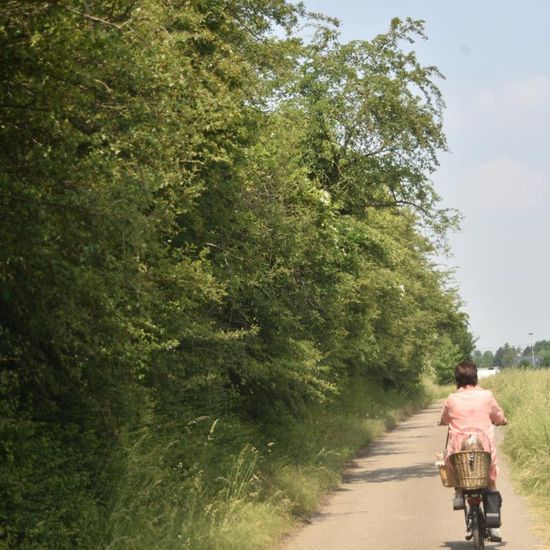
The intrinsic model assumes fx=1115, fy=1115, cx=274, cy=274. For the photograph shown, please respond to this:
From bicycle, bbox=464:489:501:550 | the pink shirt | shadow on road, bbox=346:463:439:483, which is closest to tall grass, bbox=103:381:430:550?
shadow on road, bbox=346:463:439:483

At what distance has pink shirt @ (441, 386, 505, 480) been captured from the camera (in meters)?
11.8

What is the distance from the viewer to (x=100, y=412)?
11.4m

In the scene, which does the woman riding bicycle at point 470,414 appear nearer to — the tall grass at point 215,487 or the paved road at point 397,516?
the paved road at point 397,516

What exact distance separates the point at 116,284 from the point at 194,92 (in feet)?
11.6

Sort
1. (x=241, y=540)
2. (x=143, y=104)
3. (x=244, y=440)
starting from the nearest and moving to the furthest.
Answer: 1. (x=143, y=104)
2. (x=241, y=540)
3. (x=244, y=440)

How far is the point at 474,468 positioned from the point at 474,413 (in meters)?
0.64

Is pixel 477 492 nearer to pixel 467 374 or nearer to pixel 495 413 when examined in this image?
pixel 495 413

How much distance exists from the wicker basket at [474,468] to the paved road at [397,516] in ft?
4.35

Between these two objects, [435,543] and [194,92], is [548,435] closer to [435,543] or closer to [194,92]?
[435,543]

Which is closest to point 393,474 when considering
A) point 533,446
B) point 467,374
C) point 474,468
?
point 533,446

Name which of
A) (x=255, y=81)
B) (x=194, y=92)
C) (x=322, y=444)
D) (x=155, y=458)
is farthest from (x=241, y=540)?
(x=322, y=444)

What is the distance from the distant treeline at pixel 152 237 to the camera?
934 centimetres

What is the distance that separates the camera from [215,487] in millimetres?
14578

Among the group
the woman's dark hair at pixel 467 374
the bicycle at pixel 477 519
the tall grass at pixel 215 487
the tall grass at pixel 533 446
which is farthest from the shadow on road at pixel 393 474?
the bicycle at pixel 477 519
